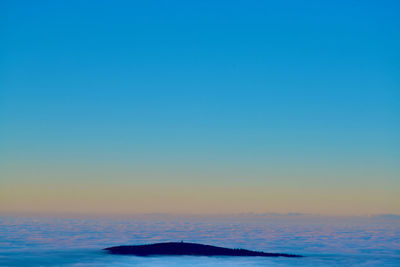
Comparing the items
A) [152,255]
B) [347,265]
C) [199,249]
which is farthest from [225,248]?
[347,265]

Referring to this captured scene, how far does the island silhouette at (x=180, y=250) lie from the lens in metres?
55.6

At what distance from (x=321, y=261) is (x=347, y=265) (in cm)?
346

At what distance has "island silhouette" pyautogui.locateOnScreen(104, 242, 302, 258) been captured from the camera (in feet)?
182

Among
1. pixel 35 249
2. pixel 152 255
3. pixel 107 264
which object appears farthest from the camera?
pixel 35 249

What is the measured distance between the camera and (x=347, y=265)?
46969mm

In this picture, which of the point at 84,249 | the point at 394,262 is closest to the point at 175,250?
the point at 84,249

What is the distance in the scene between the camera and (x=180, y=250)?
187 ft

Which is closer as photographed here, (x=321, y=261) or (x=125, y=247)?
(x=321, y=261)

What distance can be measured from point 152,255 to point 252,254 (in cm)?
1194

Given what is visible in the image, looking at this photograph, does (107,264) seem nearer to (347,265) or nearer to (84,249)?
(84,249)

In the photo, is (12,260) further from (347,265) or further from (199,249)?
(347,265)

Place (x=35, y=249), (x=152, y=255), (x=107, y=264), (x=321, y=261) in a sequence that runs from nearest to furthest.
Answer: (x=107, y=264) < (x=321, y=261) < (x=152, y=255) < (x=35, y=249)

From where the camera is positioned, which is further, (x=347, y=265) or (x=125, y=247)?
(x=125, y=247)

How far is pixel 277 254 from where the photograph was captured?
2221 inches
